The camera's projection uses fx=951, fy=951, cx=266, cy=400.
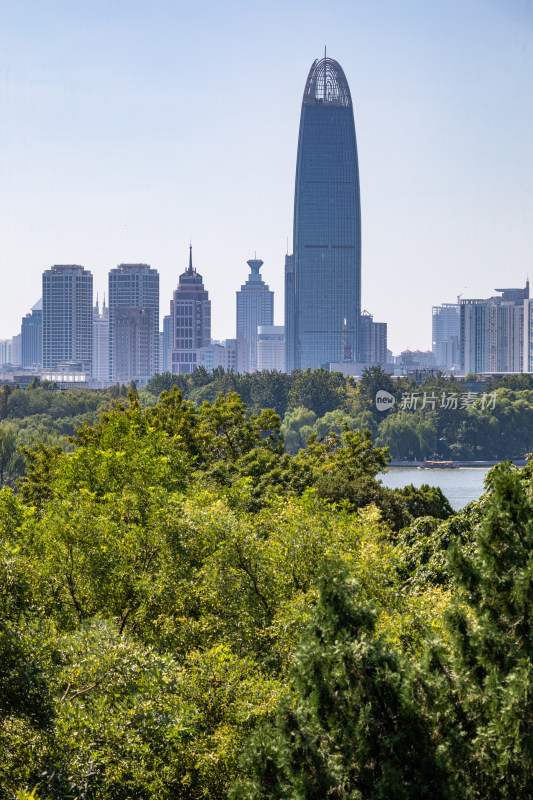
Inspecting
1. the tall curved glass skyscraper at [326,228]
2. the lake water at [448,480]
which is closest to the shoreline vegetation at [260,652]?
the lake water at [448,480]

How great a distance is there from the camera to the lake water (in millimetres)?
62281

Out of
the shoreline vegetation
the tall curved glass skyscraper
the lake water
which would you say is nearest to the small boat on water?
the lake water

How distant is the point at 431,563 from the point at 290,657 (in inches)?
131

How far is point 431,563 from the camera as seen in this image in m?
13.0

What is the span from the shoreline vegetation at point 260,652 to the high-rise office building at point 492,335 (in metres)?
175

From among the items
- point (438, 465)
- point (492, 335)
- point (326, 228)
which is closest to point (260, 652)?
point (438, 465)

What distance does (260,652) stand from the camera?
1113 centimetres

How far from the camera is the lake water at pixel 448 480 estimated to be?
62281mm

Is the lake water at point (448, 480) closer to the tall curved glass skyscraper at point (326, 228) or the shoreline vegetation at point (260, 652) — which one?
the shoreline vegetation at point (260, 652)

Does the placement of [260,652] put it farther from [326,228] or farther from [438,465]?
[326,228]

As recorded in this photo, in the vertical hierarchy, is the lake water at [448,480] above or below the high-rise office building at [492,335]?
below

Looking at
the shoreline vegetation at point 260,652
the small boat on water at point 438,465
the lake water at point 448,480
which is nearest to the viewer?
the shoreline vegetation at point 260,652

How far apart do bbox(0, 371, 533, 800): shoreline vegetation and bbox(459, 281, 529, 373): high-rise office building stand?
17514 centimetres

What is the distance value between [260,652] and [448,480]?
211 feet
